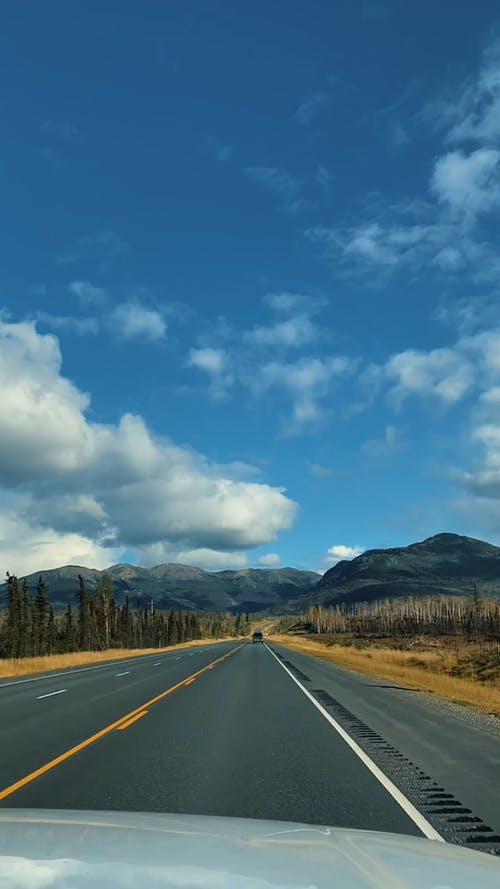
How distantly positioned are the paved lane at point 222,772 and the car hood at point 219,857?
6.16 feet

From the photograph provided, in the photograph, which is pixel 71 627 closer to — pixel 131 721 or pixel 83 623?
pixel 83 623

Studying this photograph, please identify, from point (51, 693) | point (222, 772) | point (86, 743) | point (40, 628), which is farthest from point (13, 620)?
point (222, 772)

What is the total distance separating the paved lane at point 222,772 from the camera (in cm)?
708

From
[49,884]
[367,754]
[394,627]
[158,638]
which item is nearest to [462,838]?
[49,884]

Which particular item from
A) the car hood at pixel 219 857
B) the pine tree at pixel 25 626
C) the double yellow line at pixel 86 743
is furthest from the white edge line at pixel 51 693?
the pine tree at pixel 25 626

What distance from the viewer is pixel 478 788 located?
8.28 meters

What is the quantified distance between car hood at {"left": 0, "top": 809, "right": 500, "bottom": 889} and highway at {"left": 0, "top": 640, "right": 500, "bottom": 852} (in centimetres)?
177

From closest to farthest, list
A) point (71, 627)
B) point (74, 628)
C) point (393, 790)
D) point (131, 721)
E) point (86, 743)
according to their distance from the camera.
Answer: point (393, 790) < point (86, 743) < point (131, 721) < point (71, 627) < point (74, 628)

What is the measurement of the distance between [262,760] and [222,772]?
3.67 ft

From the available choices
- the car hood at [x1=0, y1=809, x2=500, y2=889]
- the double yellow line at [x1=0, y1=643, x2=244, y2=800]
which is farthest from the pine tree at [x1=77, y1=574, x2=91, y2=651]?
the car hood at [x1=0, y1=809, x2=500, y2=889]

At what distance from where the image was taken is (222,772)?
9.01 metres

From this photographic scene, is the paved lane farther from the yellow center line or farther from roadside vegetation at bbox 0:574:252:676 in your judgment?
roadside vegetation at bbox 0:574:252:676

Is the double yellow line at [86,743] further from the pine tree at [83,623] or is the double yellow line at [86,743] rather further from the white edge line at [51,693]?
the pine tree at [83,623]

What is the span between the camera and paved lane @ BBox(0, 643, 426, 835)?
23.2 feet
